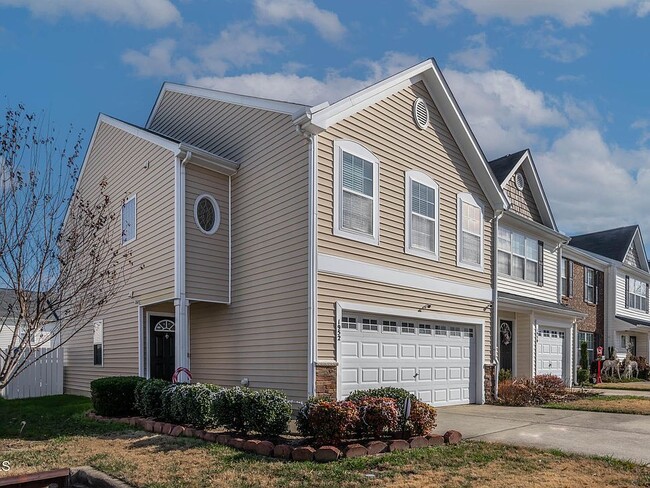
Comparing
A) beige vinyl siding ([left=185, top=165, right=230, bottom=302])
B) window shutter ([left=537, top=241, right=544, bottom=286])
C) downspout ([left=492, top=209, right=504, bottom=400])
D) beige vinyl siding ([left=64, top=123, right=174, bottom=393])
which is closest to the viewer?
beige vinyl siding ([left=185, top=165, right=230, bottom=302])

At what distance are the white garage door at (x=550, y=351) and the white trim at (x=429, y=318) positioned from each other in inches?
200

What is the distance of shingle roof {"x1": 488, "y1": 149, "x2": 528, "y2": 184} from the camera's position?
63.2ft

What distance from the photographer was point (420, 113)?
14.5 meters

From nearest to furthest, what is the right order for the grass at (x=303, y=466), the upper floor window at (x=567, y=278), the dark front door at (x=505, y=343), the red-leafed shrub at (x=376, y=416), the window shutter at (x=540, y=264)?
the grass at (x=303, y=466)
the red-leafed shrub at (x=376, y=416)
the dark front door at (x=505, y=343)
the window shutter at (x=540, y=264)
the upper floor window at (x=567, y=278)

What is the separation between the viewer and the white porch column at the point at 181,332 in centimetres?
1227

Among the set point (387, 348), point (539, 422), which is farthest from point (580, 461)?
point (387, 348)

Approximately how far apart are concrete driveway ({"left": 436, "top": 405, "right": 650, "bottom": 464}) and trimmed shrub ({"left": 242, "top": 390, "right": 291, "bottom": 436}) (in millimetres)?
3044

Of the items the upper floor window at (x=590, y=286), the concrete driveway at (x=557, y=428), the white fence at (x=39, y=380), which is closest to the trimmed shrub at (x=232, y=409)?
the concrete driveway at (x=557, y=428)

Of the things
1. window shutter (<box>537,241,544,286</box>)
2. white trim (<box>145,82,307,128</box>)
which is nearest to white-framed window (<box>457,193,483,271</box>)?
window shutter (<box>537,241,544,286</box>)

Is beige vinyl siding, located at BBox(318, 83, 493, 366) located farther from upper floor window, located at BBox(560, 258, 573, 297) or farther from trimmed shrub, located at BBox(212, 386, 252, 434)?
upper floor window, located at BBox(560, 258, 573, 297)

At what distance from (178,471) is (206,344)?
6.62 meters

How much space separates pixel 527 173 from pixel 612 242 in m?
14.3

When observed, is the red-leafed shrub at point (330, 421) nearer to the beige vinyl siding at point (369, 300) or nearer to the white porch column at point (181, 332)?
the beige vinyl siding at point (369, 300)

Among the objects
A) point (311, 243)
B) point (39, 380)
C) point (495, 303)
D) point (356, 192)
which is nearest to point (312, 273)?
point (311, 243)
